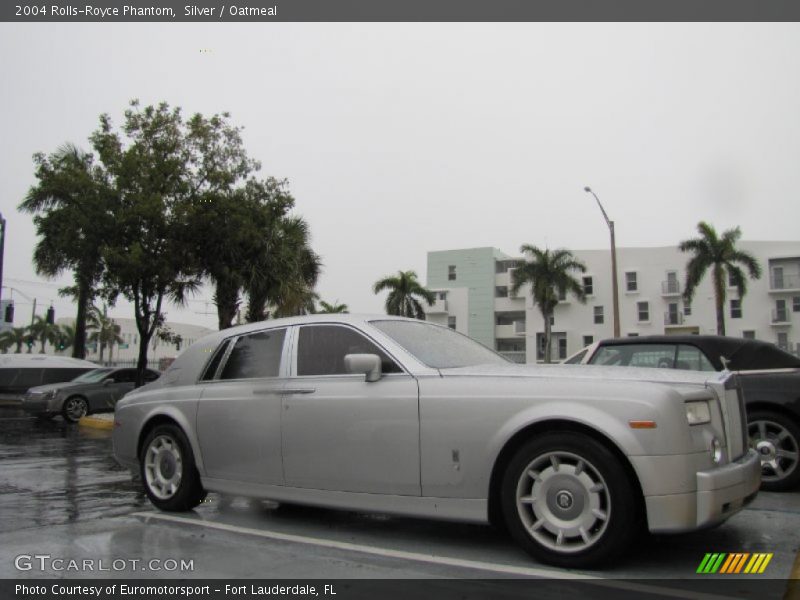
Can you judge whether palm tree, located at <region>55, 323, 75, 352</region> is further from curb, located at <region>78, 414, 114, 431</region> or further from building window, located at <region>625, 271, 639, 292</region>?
curb, located at <region>78, 414, 114, 431</region>

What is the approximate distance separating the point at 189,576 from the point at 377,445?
1.38m

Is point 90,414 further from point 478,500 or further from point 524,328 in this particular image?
point 524,328

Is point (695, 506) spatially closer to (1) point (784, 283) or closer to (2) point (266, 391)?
(2) point (266, 391)

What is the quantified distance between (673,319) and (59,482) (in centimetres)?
5215

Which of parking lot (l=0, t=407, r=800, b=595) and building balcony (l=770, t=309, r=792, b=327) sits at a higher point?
building balcony (l=770, t=309, r=792, b=327)

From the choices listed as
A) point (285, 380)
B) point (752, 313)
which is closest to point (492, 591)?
point (285, 380)

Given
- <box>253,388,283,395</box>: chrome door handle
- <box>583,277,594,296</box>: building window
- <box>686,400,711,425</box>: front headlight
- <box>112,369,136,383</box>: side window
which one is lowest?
<box>112,369,136,383</box>: side window

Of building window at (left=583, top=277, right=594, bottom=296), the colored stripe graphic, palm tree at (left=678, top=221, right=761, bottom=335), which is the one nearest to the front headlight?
the colored stripe graphic

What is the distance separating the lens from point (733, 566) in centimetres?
412

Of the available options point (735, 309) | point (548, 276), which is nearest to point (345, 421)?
point (548, 276)

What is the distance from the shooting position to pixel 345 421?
4.85 metres

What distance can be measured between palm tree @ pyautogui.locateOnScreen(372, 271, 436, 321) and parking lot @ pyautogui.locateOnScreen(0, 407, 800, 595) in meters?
48.8

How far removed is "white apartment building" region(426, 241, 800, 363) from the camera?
169ft

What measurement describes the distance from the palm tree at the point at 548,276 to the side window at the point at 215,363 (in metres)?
45.6
